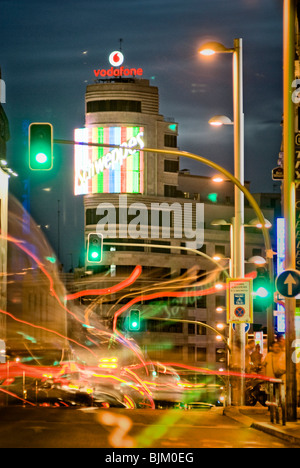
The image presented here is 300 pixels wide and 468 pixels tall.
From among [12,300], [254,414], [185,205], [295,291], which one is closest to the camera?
[295,291]

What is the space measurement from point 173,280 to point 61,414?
68.1 m

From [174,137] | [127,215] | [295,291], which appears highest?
[174,137]

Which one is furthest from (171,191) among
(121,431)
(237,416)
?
(121,431)

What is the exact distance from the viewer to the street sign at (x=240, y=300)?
949 inches

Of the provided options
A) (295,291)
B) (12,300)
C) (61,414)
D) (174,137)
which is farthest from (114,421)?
(174,137)

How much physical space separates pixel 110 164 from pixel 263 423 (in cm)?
7577

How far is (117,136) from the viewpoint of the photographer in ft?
291

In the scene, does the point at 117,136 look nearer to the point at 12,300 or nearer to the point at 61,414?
the point at 12,300

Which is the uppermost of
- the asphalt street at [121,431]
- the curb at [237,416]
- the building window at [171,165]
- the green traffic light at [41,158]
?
the building window at [171,165]

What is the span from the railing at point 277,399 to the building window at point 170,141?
71.0 meters

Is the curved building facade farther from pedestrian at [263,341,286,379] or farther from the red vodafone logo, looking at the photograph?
pedestrian at [263,341,286,379]

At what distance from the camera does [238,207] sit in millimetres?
26781

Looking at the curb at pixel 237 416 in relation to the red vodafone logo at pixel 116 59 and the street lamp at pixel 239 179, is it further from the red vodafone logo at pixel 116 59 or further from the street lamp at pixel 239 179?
the red vodafone logo at pixel 116 59

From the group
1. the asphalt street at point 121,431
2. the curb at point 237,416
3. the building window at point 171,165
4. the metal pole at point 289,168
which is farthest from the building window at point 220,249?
the metal pole at point 289,168
